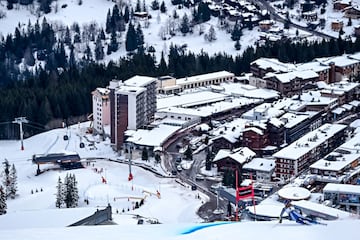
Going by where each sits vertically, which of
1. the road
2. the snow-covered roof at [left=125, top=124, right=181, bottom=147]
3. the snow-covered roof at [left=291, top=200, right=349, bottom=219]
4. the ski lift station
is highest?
the snow-covered roof at [left=291, top=200, right=349, bottom=219]

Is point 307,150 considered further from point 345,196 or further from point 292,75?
point 292,75

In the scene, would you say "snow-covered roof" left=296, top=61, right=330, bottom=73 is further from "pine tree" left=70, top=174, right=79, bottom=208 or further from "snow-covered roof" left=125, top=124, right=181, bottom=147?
"pine tree" left=70, top=174, right=79, bottom=208

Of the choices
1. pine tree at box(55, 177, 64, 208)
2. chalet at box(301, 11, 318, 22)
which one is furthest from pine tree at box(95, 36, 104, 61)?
pine tree at box(55, 177, 64, 208)

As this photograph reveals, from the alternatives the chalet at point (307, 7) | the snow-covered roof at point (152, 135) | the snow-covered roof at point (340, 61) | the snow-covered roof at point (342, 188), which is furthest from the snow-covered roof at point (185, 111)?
the chalet at point (307, 7)

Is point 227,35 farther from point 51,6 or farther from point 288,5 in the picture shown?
point 51,6

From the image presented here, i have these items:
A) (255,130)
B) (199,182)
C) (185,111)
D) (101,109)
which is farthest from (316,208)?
(101,109)

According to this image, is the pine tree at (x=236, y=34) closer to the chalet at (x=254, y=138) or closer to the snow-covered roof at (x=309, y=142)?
the snow-covered roof at (x=309, y=142)
